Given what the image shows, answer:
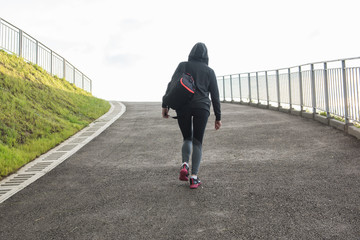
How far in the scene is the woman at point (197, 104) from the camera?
5.29 meters

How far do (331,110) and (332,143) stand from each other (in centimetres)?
271

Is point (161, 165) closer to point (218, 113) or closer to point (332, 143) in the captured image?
point (218, 113)

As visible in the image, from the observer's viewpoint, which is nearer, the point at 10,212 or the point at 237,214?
the point at 237,214

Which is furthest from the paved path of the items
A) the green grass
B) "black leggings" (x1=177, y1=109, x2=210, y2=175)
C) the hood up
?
the hood up

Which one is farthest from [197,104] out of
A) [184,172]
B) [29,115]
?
[29,115]

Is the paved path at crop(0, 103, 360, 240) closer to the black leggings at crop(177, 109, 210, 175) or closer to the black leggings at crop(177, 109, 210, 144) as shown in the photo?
the black leggings at crop(177, 109, 210, 175)

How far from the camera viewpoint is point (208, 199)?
4883 millimetres

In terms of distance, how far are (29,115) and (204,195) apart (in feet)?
23.5

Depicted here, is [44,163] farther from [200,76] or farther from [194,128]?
[200,76]

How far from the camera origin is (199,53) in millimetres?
5383

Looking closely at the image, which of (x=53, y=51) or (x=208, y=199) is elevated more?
(x=53, y=51)

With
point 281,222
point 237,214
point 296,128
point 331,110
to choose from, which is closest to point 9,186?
point 237,214

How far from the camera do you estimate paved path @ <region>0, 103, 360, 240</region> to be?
394cm

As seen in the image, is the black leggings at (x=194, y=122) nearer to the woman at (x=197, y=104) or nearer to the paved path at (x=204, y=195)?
the woman at (x=197, y=104)
